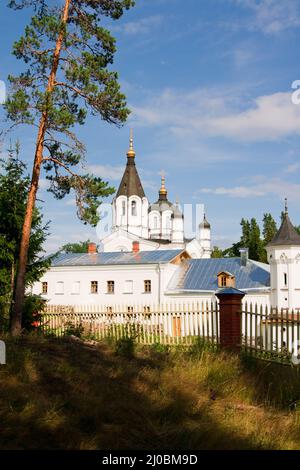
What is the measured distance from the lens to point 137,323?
56.4 ft

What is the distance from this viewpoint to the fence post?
11.6 meters

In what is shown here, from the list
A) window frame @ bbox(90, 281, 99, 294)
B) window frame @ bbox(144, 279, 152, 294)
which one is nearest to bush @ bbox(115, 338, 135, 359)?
window frame @ bbox(144, 279, 152, 294)

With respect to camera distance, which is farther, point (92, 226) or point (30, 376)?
point (92, 226)

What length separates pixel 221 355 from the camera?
10.1m

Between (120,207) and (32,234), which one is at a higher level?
(120,207)

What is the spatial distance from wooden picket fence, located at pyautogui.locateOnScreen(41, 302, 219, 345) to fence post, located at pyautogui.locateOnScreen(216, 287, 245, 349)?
3.52 meters

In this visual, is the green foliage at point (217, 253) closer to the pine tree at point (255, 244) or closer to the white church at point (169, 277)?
the pine tree at point (255, 244)

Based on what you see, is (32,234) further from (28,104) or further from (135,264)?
(135,264)

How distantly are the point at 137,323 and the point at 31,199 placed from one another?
6004mm

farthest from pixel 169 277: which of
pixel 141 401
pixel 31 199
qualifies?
pixel 141 401

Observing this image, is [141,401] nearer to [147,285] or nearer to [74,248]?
[147,285]

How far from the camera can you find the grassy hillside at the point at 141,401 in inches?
227

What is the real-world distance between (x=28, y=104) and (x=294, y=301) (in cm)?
2477

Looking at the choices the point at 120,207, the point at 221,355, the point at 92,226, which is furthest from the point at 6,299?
the point at 120,207
